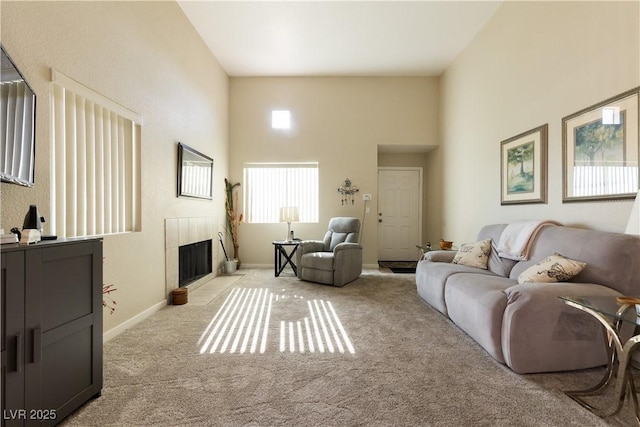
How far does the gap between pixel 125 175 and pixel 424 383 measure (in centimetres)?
290

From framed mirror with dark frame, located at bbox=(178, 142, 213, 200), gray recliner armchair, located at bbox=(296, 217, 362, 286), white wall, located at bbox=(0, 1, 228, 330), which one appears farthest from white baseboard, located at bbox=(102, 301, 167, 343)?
gray recliner armchair, located at bbox=(296, 217, 362, 286)

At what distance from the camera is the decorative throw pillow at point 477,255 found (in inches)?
118

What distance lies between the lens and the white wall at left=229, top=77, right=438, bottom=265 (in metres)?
5.38

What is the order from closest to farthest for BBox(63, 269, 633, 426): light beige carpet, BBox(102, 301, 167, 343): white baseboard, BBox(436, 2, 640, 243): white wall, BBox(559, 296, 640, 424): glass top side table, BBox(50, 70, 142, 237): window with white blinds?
BBox(559, 296, 640, 424): glass top side table, BBox(63, 269, 633, 426): light beige carpet, BBox(50, 70, 142, 237): window with white blinds, BBox(436, 2, 640, 243): white wall, BBox(102, 301, 167, 343): white baseboard

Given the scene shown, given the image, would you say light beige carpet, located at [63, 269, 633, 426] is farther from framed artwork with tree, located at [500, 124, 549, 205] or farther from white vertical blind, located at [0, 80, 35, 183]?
framed artwork with tree, located at [500, 124, 549, 205]

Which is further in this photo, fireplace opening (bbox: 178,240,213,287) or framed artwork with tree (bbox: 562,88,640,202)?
fireplace opening (bbox: 178,240,213,287)

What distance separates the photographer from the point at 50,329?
1300 millimetres

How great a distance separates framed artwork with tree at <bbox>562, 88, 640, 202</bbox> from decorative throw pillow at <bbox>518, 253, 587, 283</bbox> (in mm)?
610

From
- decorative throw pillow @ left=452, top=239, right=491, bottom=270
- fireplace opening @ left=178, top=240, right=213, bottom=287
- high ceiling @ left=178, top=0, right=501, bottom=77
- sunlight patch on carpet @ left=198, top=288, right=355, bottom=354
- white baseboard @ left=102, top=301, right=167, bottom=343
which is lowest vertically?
sunlight patch on carpet @ left=198, top=288, right=355, bottom=354

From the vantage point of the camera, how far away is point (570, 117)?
250cm

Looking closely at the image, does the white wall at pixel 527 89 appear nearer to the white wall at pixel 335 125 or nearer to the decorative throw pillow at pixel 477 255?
the decorative throw pillow at pixel 477 255

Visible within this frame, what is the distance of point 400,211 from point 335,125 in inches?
89.1

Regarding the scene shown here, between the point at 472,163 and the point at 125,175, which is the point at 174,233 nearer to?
the point at 125,175

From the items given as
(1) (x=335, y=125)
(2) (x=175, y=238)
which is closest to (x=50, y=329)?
(2) (x=175, y=238)
